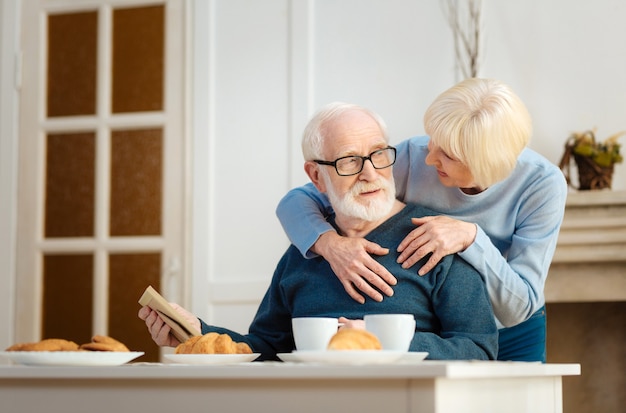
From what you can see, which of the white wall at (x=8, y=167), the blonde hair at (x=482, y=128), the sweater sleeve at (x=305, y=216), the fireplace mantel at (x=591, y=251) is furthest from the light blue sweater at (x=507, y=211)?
the white wall at (x=8, y=167)

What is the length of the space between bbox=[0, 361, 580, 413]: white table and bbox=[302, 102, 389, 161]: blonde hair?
85 centimetres

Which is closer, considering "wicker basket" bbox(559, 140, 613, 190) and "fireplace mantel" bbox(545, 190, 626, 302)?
"fireplace mantel" bbox(545, 190, 626, 302)

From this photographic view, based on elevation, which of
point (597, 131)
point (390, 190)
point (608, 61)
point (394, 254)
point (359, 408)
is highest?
point (608, 61)

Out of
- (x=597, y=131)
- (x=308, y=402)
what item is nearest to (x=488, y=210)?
(x=308, y=402)

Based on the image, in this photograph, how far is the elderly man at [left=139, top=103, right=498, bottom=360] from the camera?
1928 mm

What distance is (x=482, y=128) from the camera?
6.82 ft

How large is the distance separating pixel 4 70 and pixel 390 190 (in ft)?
9.52

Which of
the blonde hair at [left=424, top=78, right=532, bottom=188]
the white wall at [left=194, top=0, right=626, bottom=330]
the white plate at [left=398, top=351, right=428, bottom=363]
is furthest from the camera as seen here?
the white wall at [left=194, top=0, right=626, bottom=330]

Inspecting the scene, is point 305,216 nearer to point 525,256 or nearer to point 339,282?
point 339,282

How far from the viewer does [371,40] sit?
3.95 metres

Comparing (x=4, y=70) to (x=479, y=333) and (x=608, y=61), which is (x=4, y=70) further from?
(x=479, y=333)

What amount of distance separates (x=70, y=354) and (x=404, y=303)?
2.46ft

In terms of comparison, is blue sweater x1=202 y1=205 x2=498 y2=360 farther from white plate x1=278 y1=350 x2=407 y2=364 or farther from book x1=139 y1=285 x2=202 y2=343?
white plate x1=278 y1=350 x2=407 y2=364

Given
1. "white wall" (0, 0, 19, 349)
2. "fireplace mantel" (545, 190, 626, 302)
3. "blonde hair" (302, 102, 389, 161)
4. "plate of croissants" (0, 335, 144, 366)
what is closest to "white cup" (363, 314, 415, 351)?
"plate of croissants" (0, 335, 144, 366)
